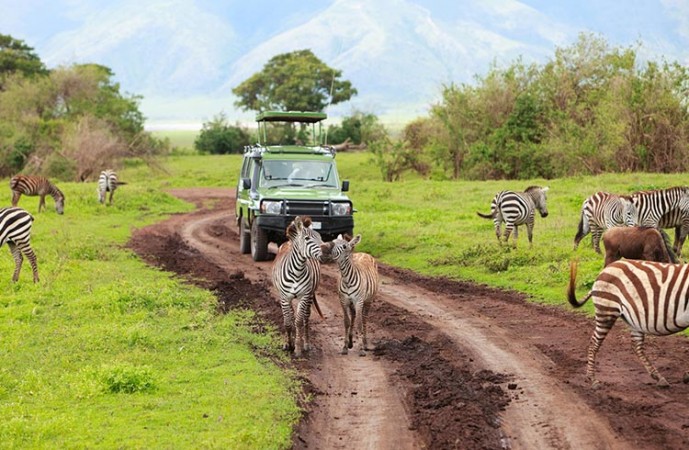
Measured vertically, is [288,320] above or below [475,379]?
above

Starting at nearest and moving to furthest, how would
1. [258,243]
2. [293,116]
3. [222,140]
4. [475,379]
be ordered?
[475,379], [258,243], [293,116], [222,140]

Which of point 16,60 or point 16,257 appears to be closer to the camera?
point 16,257

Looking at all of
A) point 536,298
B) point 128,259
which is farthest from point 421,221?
point 536,298

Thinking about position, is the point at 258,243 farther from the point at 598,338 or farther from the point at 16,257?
the point at 598,338

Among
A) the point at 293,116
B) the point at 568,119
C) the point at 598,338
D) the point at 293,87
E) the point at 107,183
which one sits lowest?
the point at 598,338

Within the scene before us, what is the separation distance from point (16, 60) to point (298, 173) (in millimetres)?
53701

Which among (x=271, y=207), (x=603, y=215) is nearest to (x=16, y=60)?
(x=271, y=207)

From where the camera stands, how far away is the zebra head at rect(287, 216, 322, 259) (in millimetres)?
11531

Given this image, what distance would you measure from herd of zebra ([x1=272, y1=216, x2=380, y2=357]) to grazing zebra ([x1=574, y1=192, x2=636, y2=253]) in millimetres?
8359

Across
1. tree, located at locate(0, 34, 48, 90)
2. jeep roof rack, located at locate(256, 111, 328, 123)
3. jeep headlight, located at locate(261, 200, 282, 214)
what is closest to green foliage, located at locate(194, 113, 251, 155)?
tree, located at locate(0, 34, 48, 90)

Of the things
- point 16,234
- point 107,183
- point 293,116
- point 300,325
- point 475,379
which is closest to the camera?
point 475,379

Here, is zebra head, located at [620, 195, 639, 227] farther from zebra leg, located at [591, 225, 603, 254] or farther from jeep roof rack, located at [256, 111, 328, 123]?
jeep roof rack, located at [256, 111, 328, 123]

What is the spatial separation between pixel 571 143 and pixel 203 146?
113 feet

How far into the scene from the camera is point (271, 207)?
19.8 m
